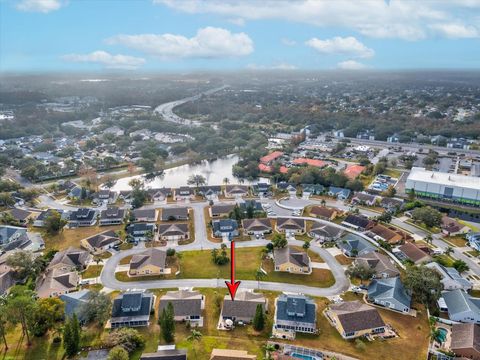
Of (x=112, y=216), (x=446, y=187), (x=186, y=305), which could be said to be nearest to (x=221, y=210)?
(x=112, y=216)

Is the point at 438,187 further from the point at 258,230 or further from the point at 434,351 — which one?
the point at 434,351

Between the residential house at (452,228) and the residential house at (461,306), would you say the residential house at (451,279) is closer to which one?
the residential house at (461,306)

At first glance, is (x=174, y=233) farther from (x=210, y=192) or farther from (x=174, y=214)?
(x=210, y=192)

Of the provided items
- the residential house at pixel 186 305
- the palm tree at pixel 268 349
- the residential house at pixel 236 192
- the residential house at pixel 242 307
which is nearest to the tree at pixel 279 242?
the residential house at pixel 242 307

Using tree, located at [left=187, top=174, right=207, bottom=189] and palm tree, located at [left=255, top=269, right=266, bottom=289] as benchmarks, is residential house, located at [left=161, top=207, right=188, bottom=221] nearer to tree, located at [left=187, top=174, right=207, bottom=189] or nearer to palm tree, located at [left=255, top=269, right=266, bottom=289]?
tree, located at [left=187, top=174, right=207, bottom=189]

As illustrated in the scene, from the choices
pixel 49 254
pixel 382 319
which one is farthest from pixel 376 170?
pixel 49 254

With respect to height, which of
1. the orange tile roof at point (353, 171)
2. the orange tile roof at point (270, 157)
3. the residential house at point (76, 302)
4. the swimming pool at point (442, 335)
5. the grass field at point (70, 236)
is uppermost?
the orange tile roof at point (270, 157)
